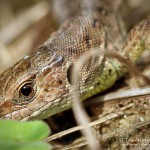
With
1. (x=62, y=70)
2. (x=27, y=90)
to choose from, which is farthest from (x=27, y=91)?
(x=62, y=70)

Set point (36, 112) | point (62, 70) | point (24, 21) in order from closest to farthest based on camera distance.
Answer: point (36, 112), point (62, 70), point (24, 21)

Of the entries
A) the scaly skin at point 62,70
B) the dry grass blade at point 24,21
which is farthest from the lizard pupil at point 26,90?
the dry grass blade at point 24,21

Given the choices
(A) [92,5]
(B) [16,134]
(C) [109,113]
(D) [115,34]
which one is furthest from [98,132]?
(A) [92,5]

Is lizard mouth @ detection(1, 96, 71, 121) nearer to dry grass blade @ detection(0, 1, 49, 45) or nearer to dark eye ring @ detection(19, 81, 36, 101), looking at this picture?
dark eye ring @ detection(19, 81, 36, 101)

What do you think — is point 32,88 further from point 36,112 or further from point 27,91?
point 36,112

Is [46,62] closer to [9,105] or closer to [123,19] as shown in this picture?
[9,105]

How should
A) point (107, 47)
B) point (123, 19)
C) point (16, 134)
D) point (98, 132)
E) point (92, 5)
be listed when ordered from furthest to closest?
point (123, 19) < point (92, 5) < point (107, 47) < point (98, 132) < point (16, 134)

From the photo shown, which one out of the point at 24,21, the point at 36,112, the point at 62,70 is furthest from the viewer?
the point at 24,21
